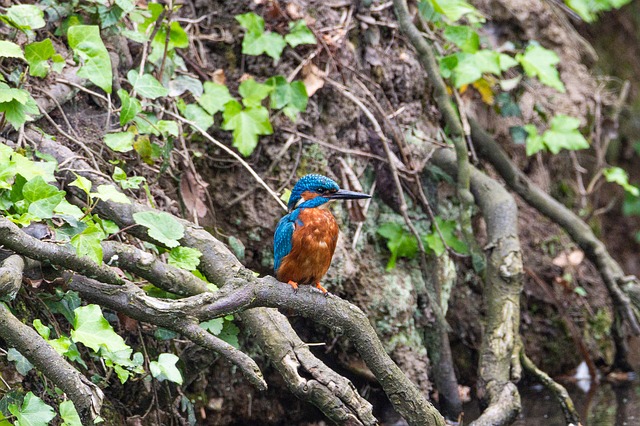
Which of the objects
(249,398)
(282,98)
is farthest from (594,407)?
(282,98)

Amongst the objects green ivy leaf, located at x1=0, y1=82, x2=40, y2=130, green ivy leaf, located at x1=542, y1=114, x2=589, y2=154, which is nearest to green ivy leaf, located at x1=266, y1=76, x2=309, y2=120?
green ivy leaf, located at x1=0, y1=82, x2=40, y2=130

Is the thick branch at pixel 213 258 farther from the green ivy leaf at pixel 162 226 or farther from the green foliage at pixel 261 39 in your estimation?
the green foliage at pixel 261 39

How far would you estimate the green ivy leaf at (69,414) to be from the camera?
8.11 feet

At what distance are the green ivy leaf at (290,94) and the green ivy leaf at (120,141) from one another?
3.03 feet

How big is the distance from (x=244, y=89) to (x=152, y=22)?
1.80 ft

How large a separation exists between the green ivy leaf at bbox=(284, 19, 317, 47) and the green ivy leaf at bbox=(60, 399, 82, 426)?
2.35 m

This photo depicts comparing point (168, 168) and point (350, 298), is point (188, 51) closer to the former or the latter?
point (168, 168)

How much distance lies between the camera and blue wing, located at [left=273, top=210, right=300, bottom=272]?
10.8 ft

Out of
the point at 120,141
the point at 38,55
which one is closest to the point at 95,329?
the point at 120,141

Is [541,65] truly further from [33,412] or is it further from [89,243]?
[33,412]

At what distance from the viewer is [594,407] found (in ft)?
15.1

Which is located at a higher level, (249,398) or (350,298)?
(350,298)

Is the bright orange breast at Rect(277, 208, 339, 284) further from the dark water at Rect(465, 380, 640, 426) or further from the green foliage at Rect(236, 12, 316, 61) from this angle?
the dark water at Rect(465, 380, 640, 426)

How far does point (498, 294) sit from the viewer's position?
4191 mm
